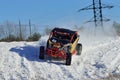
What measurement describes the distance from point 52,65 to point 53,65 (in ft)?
0.20

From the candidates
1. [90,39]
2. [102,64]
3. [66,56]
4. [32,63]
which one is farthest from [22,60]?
[90,39]

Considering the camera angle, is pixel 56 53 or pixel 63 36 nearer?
pixel 56 53

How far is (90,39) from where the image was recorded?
4022cm

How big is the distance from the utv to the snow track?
0.45 meters

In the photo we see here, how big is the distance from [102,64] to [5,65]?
229 inches

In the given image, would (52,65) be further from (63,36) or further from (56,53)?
(63,36)

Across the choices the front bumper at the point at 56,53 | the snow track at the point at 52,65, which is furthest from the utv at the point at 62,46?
the snow track at the point at 52,65

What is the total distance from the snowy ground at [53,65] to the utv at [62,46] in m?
0.49

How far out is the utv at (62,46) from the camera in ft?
99.6

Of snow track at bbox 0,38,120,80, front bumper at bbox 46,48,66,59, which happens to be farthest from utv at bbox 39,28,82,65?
snow track at bbox 0,38,120,80

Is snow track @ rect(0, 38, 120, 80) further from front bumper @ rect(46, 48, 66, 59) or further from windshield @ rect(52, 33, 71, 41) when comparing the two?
windshield @ rect(52, 33, 71, 41)

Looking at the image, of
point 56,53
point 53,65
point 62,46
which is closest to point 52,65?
point 53,65

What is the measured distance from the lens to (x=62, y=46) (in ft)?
101

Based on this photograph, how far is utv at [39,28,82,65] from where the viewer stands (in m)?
30.3
